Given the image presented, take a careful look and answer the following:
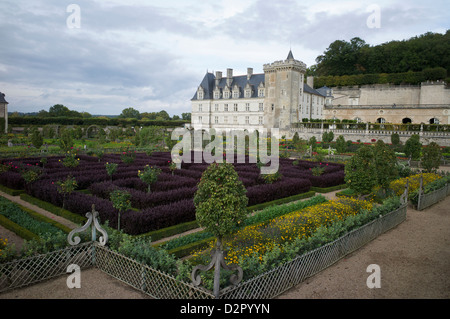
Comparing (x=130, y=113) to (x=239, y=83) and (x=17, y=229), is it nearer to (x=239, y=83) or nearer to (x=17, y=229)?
(x=239, y=83)

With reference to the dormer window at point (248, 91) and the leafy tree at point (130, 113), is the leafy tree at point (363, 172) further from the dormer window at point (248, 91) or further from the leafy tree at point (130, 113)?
the leafy tree at point (130, 113)

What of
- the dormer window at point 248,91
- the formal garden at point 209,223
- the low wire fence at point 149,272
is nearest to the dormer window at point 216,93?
the dormer window at point 248,91

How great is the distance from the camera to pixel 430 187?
15.3 metres

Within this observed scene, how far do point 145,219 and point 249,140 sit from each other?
31.3 m

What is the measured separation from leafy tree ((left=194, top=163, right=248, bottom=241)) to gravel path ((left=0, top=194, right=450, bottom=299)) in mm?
1897

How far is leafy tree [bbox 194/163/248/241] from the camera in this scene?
22.4 feet

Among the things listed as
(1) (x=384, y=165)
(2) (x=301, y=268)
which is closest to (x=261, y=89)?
(1) (x=384, y=165)

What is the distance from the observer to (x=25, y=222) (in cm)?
1016

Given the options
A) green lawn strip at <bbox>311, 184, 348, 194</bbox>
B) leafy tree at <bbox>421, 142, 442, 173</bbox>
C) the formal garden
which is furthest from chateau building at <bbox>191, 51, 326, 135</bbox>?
the formal garden

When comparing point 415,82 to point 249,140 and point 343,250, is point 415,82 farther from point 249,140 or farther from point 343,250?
point 343,250

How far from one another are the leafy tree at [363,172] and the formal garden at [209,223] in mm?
44

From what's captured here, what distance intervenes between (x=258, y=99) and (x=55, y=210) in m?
47.9

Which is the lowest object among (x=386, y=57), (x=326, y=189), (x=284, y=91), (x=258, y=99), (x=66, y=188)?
(x=326, y=189)

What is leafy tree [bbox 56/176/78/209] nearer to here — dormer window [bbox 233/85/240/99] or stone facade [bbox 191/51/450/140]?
Answer: stone facade [bbox 191/51/450/140]
